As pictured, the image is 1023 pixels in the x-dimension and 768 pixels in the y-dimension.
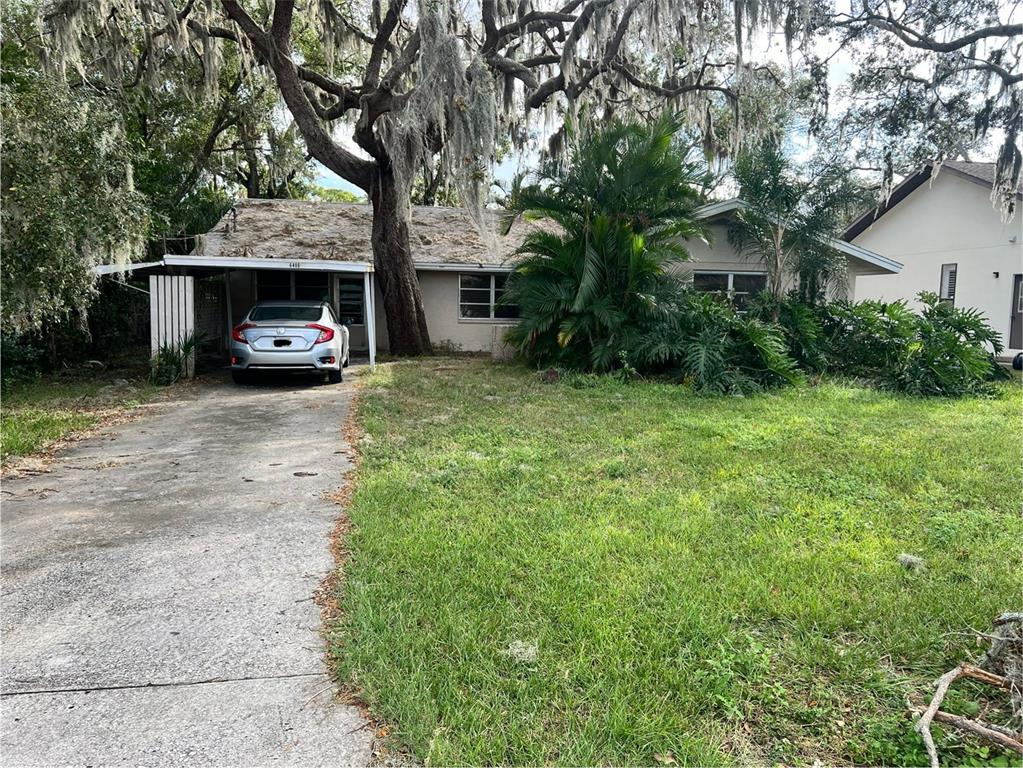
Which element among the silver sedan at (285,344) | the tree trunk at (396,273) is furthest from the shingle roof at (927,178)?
the silver sedan at (285,344)

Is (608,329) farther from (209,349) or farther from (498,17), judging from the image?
(209,349)

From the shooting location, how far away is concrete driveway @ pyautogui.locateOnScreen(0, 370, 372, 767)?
239 cm

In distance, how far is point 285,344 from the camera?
35.1 feet

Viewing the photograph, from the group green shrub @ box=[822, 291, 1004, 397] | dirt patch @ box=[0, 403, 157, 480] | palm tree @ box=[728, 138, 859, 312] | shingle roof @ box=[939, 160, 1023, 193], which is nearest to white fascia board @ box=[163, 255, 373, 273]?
Answer: dirt patch @ box=[0, 403, 157, 480]

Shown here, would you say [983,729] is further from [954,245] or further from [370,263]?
[954,245]

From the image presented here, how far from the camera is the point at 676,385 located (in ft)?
34.2

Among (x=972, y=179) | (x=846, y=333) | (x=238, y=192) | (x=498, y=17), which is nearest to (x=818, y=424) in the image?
(x=846, y=333)

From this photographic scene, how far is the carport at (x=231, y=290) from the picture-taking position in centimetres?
1137

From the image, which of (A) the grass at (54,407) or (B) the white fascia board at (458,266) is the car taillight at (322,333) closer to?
(A) the grass at (54,407)

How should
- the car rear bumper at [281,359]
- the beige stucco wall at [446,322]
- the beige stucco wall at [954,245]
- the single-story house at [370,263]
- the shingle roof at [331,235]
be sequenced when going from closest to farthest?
the car rear bumper at [281,359] < the single-story house at [370,263] < the shingle roof at [331,235] < the beige stucco wall at [954,245] < the beige stucco wall at [446,322]

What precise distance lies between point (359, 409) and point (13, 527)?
458 centimetres

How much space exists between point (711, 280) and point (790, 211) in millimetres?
3295

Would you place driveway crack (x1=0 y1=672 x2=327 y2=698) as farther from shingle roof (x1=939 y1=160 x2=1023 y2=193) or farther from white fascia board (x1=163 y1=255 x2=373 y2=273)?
shingle roof (x1=939 y1=160 x2=1023 y2=193)

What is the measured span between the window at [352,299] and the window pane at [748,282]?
30.3 ft
